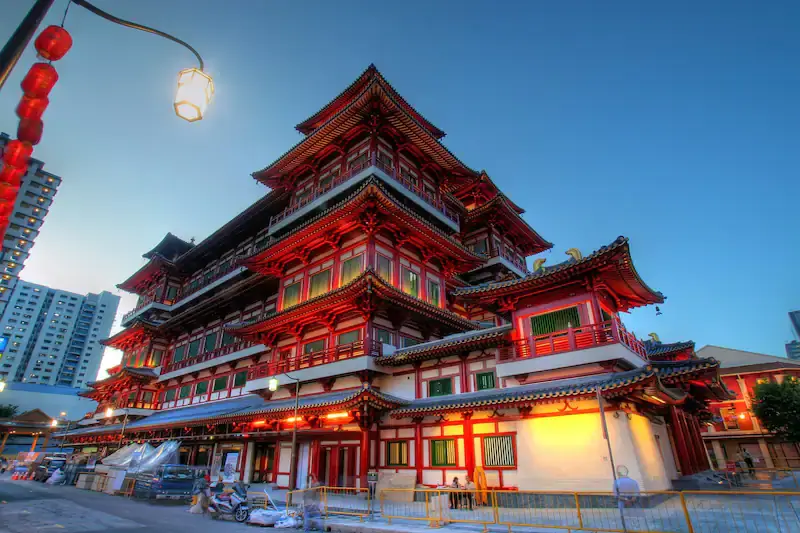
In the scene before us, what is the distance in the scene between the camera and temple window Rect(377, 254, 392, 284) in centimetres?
2489

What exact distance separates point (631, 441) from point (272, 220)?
2765cm

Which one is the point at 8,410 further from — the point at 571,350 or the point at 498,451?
the point at 571,350

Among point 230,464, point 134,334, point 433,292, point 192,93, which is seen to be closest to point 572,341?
point 433,292

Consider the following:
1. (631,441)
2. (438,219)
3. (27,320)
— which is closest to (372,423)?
(631,441)

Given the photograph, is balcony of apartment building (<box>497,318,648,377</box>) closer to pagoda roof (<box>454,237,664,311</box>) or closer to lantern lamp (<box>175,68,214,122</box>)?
pagoda roof (<box>454,237,664,311</box>)

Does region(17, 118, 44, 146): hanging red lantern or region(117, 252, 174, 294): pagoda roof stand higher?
region(117, 252, 174, 294): pagoda roof

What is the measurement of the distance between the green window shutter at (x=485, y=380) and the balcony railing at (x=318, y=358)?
17.9 feet

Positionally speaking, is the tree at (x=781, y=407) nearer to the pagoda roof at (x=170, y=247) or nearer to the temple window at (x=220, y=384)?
the temple window at (x=220, y=384)

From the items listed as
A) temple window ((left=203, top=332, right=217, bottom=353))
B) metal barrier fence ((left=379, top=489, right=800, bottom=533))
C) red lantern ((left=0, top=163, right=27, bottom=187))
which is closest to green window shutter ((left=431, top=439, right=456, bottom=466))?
metal barrier fence ((left=379, top=489, right=800, bottom=533))

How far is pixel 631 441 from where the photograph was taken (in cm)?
1542

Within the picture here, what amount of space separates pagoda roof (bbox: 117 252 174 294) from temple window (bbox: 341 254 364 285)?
29548 millimetres

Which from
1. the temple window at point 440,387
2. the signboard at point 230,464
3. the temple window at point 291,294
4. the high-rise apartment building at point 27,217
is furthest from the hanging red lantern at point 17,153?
the high-rise apartment building at point 27,217

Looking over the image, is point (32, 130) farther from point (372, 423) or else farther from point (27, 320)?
point (27, 320)

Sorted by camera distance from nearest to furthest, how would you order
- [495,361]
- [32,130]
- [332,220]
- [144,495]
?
[32,130] < [495,361] < [144,495] < [332,220]
